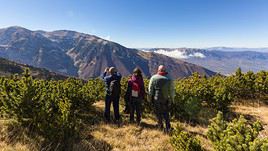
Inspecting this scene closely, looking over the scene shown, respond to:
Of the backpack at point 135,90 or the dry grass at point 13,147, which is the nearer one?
the dry grass at point 13,147

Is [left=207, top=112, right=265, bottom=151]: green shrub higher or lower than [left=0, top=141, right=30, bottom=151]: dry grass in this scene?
higher

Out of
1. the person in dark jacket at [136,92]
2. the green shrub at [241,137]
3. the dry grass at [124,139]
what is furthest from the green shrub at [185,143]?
the person in dark jacket at [136,92]

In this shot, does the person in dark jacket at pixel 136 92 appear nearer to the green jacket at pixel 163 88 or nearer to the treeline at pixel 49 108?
the green jacket at pixel 163 88

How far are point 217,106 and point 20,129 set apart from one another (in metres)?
13.1

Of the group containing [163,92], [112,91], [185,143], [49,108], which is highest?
[163,92]

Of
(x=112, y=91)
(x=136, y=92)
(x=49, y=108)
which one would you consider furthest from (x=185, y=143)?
(x=112, y=91)

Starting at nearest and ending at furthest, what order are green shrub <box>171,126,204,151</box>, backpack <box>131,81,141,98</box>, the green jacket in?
green shrub <box>171,126,204,151</box> < the green jacket < backpack <box>131,81,141,98</box>

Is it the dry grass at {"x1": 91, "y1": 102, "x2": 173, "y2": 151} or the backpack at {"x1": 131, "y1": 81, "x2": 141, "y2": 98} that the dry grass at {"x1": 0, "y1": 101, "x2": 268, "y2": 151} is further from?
the backpack at {"x1": 131, "y1": 81, "x2": 141, "y2": 98}

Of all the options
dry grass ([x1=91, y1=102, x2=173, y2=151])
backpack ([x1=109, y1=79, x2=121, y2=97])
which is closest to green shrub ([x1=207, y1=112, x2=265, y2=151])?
dry grass ([x1=91, y1=102, x2=173, y2=151])

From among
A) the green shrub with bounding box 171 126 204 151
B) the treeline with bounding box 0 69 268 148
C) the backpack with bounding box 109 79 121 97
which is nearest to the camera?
the green shrub with bounding box 171 126 204 151

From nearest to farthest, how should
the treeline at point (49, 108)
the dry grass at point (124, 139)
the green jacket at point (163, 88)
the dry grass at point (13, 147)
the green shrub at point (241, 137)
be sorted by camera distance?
the green shrub at point (241, 137)
the dry grass at point (13, 147)
the treeline at point (49, 108)
the dry grass at point (124, 139)
the green jacket at point (163, 88)

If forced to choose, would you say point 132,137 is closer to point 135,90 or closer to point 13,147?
point 135,90

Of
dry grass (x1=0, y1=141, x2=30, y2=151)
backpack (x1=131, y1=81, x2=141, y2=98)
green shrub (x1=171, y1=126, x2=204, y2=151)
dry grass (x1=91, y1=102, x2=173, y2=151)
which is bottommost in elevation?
dry grass (x1=91, y1=102, x2=173, y2=151)

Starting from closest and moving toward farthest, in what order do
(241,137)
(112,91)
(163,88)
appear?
(241,137) → (163,88) → (112,91)
